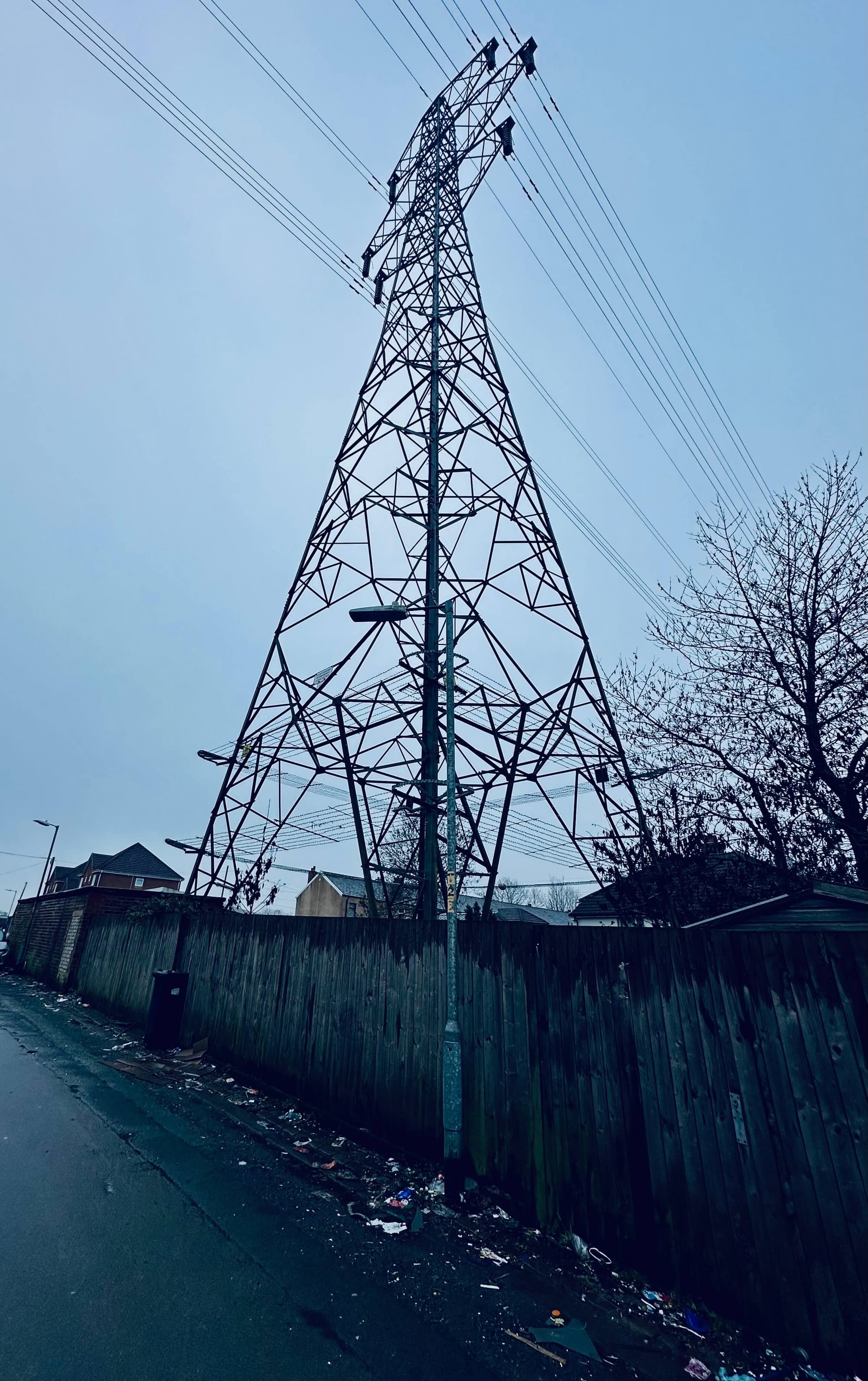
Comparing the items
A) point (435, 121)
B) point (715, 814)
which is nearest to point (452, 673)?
point (715, 814)

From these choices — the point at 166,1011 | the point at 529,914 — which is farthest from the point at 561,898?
the point at 166,1011

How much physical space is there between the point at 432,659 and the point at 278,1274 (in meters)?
7.21

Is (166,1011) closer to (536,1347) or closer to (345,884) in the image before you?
(536,1347)

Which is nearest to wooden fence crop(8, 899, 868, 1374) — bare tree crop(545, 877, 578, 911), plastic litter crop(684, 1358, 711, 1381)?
plastic litter crop(684, 1358, 711, 1381)

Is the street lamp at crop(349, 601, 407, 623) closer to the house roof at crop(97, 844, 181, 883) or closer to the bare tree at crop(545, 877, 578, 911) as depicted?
the house roof at crop(97, 844, 181, 883)

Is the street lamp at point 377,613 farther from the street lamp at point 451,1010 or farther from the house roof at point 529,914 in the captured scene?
the house roof at point 529,914

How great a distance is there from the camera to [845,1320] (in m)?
3.38

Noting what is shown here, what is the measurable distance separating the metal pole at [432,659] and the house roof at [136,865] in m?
43.6

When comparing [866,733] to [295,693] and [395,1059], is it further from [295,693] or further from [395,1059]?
[295,693]

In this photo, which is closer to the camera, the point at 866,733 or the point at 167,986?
the point at 866,733

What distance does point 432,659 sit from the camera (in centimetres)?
948

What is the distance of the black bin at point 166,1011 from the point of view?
11.0 meters

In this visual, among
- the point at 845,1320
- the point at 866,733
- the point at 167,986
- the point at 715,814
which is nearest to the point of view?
the point at 845,1320

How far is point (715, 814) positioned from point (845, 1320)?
753 centimetres
